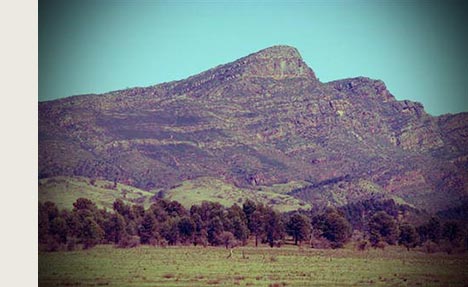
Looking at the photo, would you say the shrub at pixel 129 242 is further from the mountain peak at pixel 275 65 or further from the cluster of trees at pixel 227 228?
the mountain peak at pixel 275 65

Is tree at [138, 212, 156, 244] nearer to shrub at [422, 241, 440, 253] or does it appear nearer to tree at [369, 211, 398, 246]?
tree at [369, 211, 398, 246]

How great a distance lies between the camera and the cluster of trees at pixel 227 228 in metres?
25.6

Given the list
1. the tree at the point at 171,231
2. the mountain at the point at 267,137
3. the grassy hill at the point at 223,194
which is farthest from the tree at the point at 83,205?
the grassy hill at the point at 223,194

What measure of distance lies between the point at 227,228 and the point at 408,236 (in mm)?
5657

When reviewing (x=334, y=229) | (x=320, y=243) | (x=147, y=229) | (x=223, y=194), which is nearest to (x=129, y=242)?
(x=147, y=229)

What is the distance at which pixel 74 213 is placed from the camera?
2569 centimetres

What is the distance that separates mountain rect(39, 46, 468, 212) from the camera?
110 ft

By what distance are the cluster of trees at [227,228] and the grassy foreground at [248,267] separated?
893 millimetres

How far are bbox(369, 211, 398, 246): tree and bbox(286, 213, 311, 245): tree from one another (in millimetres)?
2099

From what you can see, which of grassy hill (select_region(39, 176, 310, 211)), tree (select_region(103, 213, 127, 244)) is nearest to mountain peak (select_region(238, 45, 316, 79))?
grassy hill (select_region(39, 176, 310, 211))

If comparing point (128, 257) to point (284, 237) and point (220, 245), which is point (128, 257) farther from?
point (284, 237)

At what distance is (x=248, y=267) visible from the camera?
2153 cm

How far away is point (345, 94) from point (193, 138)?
10.5 m

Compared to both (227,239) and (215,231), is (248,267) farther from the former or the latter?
(215,231)
